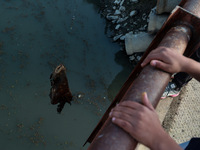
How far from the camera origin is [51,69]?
12.3 ft

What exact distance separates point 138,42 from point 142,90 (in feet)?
10.2

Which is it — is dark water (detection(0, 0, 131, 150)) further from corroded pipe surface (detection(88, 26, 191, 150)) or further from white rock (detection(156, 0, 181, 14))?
corroded pipe surface (detection(88, 26, 191, 150))

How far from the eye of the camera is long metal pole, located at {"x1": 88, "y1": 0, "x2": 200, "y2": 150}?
0.70 m

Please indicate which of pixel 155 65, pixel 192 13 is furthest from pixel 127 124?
pixel 192 13

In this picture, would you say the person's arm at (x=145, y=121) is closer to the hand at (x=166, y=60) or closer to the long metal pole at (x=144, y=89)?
the long metal pole at (x=144, y=89)

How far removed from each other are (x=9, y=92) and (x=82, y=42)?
1820 millimetres

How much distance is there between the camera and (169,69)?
98 centimetres

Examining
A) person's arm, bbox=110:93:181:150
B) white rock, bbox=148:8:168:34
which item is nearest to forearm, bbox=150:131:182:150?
person's arm, bbox=110:93:181:150

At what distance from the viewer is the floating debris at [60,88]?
2.42 metres

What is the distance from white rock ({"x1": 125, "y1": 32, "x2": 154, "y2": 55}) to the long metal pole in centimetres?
244

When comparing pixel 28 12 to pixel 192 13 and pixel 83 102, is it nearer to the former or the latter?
pixel 83 102

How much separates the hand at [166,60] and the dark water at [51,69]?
8.00ft

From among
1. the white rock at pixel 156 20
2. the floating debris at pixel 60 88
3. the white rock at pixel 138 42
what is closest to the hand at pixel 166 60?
the floating debris at pixel 60 88

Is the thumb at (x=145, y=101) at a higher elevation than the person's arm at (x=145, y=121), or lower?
higher
